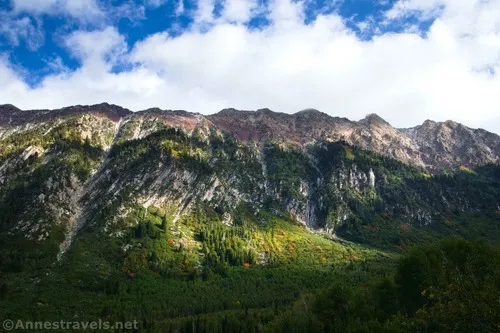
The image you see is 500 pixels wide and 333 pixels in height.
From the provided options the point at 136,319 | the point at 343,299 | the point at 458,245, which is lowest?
the point at 136,319

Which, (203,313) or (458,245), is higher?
(458,245)

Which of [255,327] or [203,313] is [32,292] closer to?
[203,313]

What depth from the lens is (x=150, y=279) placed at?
19888cm

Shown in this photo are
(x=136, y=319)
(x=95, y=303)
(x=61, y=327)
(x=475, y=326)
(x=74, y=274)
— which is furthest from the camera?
(x=74, y=274)

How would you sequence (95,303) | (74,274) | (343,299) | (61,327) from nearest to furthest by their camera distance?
(343,299)
(61,327)
(95,303)
(74,274)

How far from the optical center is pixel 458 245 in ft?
Result: 343

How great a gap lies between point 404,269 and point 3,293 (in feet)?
502

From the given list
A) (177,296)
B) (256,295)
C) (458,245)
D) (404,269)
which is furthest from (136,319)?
(458,245)

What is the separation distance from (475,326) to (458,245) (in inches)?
3306

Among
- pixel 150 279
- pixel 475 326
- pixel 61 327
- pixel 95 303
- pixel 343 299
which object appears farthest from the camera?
pixel 150 279

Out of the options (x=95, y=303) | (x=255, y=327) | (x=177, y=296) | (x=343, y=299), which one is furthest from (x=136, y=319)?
(x=343, y=299)

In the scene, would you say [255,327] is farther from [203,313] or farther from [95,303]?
[95,303]

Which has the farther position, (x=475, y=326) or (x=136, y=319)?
(x=136, y=319)

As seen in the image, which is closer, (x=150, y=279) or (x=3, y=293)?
(x=3, y=293)
